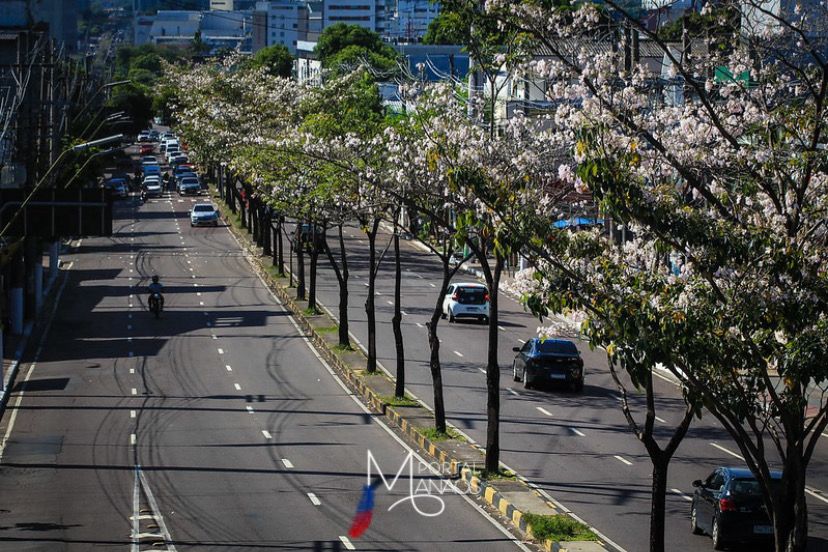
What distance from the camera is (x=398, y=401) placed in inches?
1307

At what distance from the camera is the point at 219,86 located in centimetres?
7069

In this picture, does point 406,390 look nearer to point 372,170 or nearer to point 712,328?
point 372,170

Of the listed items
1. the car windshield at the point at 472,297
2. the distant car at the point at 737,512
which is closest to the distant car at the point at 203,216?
the car windshield at the point at 472,297

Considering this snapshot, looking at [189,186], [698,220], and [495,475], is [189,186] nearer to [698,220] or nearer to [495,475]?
[495,475]

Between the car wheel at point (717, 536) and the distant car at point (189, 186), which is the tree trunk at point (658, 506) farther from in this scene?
the distant car at point (189, 186)

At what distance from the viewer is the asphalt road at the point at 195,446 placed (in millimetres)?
21172

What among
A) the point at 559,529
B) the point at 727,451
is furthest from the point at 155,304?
the point at 559,529

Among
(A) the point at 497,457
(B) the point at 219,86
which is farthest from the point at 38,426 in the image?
(B) the point at 219,86

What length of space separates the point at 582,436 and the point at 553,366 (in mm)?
6572

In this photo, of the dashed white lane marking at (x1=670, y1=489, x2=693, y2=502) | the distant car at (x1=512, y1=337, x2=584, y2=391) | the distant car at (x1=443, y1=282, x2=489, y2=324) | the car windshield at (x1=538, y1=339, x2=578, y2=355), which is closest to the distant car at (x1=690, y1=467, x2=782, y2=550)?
the dashed white lane marking at (x1=670, y1=489, x2=693, y2=502)

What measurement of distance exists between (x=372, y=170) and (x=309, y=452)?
6.08 m

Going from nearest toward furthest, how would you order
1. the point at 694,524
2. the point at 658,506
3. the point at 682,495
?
the point at 658,506 < the point at 694,524 < the point at 682,495

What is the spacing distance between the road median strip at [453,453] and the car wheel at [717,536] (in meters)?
1.69

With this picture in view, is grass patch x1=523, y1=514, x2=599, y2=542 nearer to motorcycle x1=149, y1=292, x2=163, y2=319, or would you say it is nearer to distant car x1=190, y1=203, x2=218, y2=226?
motorcycle x1=149, y1=292, x2=163, y2=319
